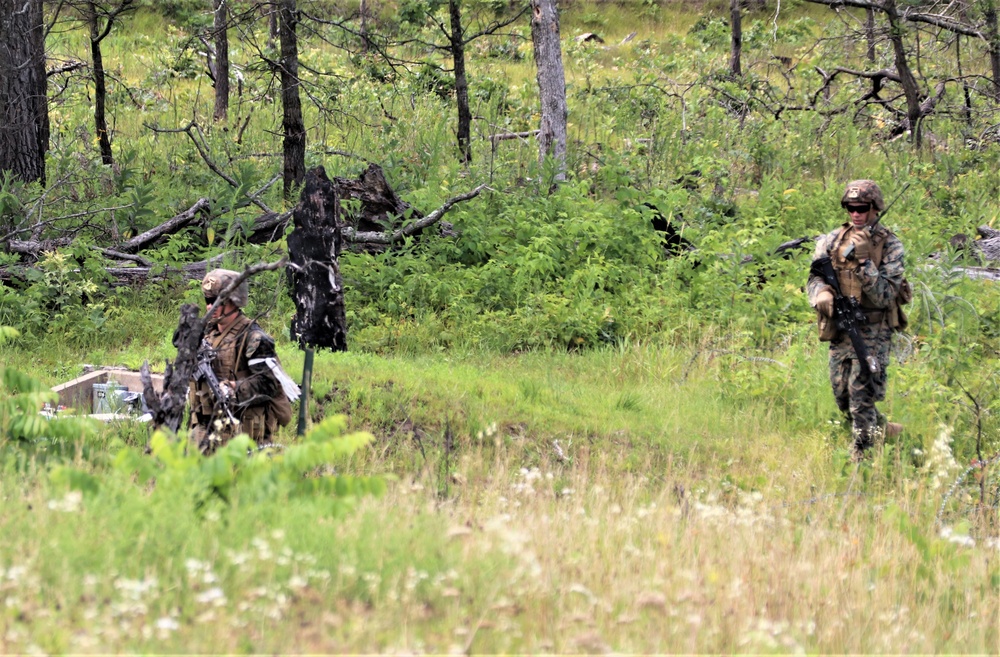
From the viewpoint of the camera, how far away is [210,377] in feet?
19.6

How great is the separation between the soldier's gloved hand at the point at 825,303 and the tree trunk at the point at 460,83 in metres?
8.20

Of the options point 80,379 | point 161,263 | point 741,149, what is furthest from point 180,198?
point 741,149

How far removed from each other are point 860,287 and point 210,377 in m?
4.83

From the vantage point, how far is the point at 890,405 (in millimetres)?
8844

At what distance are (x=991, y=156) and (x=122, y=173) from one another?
12.7 m

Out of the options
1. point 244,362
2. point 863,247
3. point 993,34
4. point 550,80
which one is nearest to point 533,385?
point 863,247

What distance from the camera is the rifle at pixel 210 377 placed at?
598 centimetres

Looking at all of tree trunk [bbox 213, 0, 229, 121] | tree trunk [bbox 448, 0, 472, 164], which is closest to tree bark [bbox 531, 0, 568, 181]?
tree trunk [bbox 448, 0, 472, 164]

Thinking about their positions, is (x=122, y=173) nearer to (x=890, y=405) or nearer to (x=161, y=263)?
(x=161, y=263)

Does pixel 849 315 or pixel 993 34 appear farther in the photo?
pixel 993 34

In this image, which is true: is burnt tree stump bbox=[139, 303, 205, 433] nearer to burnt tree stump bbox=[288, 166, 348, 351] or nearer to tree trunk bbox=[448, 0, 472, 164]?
burnt tree stump bbox=[288, 166, 348, 351]

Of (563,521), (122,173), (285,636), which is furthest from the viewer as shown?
(122,173)

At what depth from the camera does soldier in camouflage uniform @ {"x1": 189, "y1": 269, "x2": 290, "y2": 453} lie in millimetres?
6172

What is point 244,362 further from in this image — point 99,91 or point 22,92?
point 99,91
